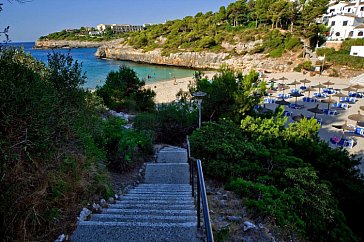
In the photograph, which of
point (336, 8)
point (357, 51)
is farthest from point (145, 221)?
point (336, 8)

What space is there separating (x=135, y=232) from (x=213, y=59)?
50.0 metres

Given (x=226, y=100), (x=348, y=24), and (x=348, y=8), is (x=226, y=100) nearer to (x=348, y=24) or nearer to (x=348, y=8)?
(x=348, y=24)

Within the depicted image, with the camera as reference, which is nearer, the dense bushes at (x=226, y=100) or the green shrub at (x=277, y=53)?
the dense bushes at (x=226, y=100)

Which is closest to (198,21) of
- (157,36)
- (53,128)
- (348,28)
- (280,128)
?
(157,36)

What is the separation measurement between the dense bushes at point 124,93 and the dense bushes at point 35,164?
991 cm

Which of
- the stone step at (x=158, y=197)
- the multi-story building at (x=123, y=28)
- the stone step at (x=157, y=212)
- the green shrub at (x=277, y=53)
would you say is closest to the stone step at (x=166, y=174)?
the stone step at (x=158, y=197)

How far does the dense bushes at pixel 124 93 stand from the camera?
521 inches

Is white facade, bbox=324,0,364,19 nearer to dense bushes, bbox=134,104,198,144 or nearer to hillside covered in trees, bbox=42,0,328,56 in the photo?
hillside covered in trees, bbox=42,0,328,56

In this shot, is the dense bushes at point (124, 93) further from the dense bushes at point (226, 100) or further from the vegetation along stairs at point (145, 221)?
the vegetation along stairs at point (145, 221)

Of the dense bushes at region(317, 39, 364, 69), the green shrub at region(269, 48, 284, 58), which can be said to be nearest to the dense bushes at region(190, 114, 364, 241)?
the dense bushes at region(317, 39, 364, 69)

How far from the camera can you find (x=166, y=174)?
5941 mm

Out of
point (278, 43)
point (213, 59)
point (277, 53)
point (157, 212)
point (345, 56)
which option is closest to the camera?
point (157, 212)

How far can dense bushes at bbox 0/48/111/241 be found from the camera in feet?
7.11

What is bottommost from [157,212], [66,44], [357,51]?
[157,212]
